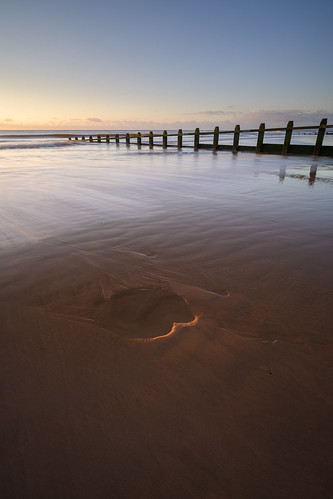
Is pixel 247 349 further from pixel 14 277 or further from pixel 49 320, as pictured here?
pixel 14 277

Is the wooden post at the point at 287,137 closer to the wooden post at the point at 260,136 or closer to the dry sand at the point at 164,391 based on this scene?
the wooden post at the point at 260,136

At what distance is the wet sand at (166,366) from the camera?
2.74ft

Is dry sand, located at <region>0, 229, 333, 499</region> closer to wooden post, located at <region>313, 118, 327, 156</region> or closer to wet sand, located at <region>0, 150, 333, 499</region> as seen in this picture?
wet sand, located at <region>0, 150, 333, 499</region>

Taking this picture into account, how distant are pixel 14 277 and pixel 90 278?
58 centimetres

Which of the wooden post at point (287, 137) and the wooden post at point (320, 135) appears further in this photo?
the wooden post at point (287, 137)

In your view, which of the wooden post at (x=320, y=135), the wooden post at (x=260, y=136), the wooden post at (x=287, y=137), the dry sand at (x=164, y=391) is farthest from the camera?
the wooden post at (x=260, y=136)

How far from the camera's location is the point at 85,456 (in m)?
0.87

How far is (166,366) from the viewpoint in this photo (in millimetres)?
1212

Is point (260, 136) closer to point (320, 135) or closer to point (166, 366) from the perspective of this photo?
point (320, 135)

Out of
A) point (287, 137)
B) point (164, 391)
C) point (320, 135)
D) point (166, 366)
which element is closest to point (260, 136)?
point (287, 137)

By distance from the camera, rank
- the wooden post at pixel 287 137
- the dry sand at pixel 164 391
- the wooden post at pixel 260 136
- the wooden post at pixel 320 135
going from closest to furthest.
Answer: the dry sand at pixel 164 391
the wooden post at pixel 320 135
the wooden post at pixel 287 137
the wooden post at pixel 260 136

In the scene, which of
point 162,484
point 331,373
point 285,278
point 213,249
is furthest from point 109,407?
point 213,249

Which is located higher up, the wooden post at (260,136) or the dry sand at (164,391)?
the wooden post at (260,136)

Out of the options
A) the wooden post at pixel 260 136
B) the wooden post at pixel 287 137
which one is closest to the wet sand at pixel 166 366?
the wooden post at pixel 287 137
